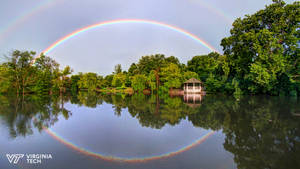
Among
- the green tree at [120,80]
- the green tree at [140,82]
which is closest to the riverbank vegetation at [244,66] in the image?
the green tree at [140,82]

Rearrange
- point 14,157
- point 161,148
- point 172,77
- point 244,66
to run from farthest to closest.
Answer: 1. point 172,77
2. point 244,66
3. point 161,148
4. point 14,157

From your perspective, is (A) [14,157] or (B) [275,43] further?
(B) [275,43]

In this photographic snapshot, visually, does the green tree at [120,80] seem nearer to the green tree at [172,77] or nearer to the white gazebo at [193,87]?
the green tree at [172,77]

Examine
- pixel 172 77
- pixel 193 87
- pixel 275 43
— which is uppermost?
pixel 275 43

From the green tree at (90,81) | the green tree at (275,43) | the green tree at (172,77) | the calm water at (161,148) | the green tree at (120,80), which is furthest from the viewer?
the green tree at (90,81)

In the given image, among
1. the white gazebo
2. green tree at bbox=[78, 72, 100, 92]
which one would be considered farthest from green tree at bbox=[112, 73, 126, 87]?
the white gazebo

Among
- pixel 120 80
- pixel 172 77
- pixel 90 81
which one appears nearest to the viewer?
pixel 172 77

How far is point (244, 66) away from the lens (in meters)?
23.0

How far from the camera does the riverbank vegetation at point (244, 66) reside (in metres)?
18.5

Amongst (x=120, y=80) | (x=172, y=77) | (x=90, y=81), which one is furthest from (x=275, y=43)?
(x=90, y=81)

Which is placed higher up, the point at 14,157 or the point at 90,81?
the point at 90,81

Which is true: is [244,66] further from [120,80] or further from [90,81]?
[90,81]

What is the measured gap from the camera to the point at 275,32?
19.2 m

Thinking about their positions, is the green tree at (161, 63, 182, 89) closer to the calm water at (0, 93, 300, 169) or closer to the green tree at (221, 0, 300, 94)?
the green tree at (221, 0, 300, 94)
